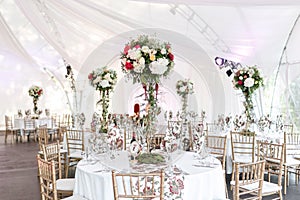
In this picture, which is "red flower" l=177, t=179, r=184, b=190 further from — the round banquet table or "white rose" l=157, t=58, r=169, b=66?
"white rose" l=157, t=58, r=169, b=66

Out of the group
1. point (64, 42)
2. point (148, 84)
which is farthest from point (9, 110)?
point (148, 84)

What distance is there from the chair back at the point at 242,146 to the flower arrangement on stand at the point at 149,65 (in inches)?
105

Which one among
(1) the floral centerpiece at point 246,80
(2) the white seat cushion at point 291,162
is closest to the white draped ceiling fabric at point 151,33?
(1) the floral centerpiece at point 246,80

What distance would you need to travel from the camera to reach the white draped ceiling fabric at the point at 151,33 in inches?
240

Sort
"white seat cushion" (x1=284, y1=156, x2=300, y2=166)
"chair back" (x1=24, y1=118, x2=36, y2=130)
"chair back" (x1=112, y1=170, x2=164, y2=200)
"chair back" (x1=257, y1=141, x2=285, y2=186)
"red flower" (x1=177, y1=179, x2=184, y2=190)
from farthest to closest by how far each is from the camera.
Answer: "chair back" (x1=24, y1=118, x2=36, y2=130) → "white seat cushion" (x1=284, y1=156, x2=300, y2=166) → "chair back" (x1=257, y1=141, x2=285, y2=186) → "red flower" (x1=177, y1=179, x2=184, y2=190) → "chair back" (x1=112, y1=170, x2=164, y2=200)

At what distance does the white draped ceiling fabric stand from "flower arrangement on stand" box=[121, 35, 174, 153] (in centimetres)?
140

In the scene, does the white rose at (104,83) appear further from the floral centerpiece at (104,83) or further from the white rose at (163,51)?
the white rose at (163,51)

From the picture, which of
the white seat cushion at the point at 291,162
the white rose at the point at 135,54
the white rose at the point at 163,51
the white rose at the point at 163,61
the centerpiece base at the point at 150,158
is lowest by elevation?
the white seat cushion at the point at 291,162

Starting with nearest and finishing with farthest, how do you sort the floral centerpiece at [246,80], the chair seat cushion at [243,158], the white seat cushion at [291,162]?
the white seat cushion at [291,162]
the chair seat cushion at [243,158]
the floral centerpiece at [246,80]

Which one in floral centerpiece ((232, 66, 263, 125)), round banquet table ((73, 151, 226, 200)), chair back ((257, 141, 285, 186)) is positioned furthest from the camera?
floral centerpiece ((232, 66, 263, 125))

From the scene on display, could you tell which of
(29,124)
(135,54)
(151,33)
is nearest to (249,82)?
(151,33)

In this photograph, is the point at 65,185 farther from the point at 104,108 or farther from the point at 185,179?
the point at 104,108

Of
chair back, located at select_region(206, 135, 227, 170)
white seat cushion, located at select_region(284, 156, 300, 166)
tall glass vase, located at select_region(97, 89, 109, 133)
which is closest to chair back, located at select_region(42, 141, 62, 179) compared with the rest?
tall glass vase, located at select_region(97, 89, 109, 133)

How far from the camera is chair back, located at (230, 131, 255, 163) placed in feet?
19.1
